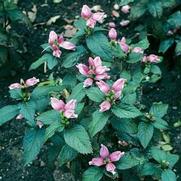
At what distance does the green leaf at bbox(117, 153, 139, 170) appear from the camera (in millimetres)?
2248

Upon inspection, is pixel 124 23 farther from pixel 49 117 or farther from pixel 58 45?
pixel 49 117

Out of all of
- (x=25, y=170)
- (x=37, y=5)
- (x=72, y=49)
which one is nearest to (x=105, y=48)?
(x=72, y=49)

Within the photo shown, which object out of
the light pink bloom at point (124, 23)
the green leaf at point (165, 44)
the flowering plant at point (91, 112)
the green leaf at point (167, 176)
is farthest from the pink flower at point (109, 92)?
the light pink bloom at point (124, 23)

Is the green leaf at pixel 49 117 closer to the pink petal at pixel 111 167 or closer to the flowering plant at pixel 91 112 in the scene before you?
the flowering plant at pixel 91 112

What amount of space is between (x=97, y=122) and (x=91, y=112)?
0.89 feet

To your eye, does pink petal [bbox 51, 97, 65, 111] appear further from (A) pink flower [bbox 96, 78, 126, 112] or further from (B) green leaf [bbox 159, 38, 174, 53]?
(B) green leaf [bbox 159, 38, 174, 53]

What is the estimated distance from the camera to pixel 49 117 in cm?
214

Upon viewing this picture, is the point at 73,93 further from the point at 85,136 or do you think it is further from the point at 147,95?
the point at 147,95

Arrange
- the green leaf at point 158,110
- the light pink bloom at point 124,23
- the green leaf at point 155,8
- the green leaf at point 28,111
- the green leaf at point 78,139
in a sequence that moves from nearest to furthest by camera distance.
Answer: the green leaf at point 78,139 → the green leaf at point 28,111 → the green leaf at point 158,110 → the green leaf at point 155,8 → the light pink bloom at point 124,23

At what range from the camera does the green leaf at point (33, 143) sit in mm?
2232

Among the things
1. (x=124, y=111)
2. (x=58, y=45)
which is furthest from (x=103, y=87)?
(x=58, y=45)

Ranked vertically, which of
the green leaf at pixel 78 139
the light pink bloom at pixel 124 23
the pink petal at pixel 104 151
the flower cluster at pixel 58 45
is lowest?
the light pink bloom at pixel 124 23

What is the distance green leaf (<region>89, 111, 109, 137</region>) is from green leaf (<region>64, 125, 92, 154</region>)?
0.04 metres

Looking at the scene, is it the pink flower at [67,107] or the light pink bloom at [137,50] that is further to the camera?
the light pink bloom at [137,50]
